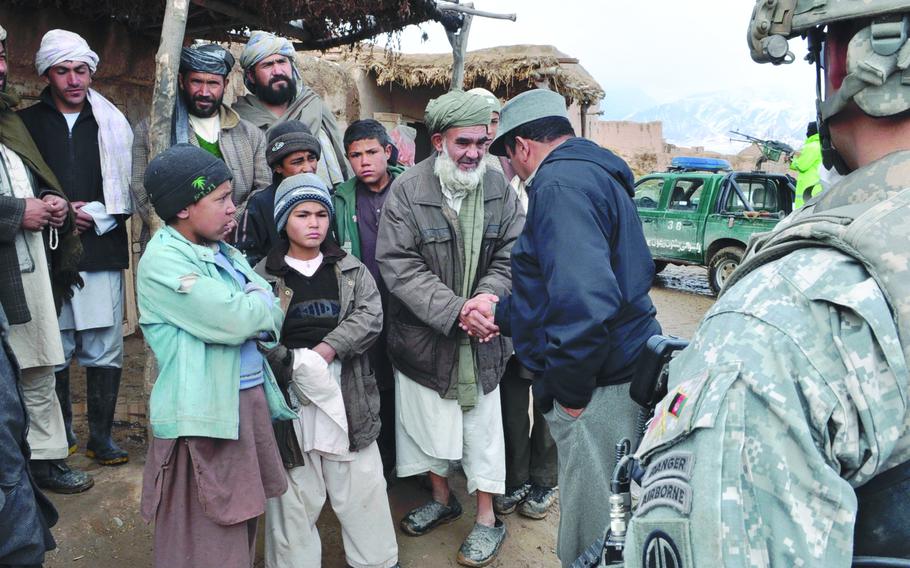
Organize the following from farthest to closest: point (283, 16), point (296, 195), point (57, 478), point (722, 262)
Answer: point (722, 262) < point (283, 16) < point (57, 478) < point (296, 195)

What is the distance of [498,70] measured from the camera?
9805 millimetres

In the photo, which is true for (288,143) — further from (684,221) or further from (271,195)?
(684,221)

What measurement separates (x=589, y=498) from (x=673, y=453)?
5.17ft

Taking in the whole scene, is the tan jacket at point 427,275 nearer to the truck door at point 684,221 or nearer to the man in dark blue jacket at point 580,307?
the man in dark blue jacket at point 580,307

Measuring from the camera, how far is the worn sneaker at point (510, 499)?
372cm

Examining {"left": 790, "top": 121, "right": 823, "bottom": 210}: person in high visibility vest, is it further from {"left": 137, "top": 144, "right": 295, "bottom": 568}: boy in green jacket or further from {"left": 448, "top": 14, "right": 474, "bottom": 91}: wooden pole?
{"left": 137, "top": 144, "right": 295, "bottom": 568}: boy in green jacket

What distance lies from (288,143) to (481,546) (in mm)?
2081

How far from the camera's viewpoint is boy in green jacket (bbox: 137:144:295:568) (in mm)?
2332

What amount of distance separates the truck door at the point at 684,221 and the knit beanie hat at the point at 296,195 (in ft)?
30.1

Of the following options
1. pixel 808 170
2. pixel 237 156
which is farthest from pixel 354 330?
pixel 808 170

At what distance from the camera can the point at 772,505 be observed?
948mm

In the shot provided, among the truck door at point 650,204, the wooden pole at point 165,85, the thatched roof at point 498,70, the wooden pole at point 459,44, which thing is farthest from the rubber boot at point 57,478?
the truck door at point 650,204

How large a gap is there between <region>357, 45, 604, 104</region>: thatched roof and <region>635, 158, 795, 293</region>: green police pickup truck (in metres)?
2.27

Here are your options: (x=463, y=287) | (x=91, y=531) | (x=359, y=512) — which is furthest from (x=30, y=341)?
(x=463, y=287)
